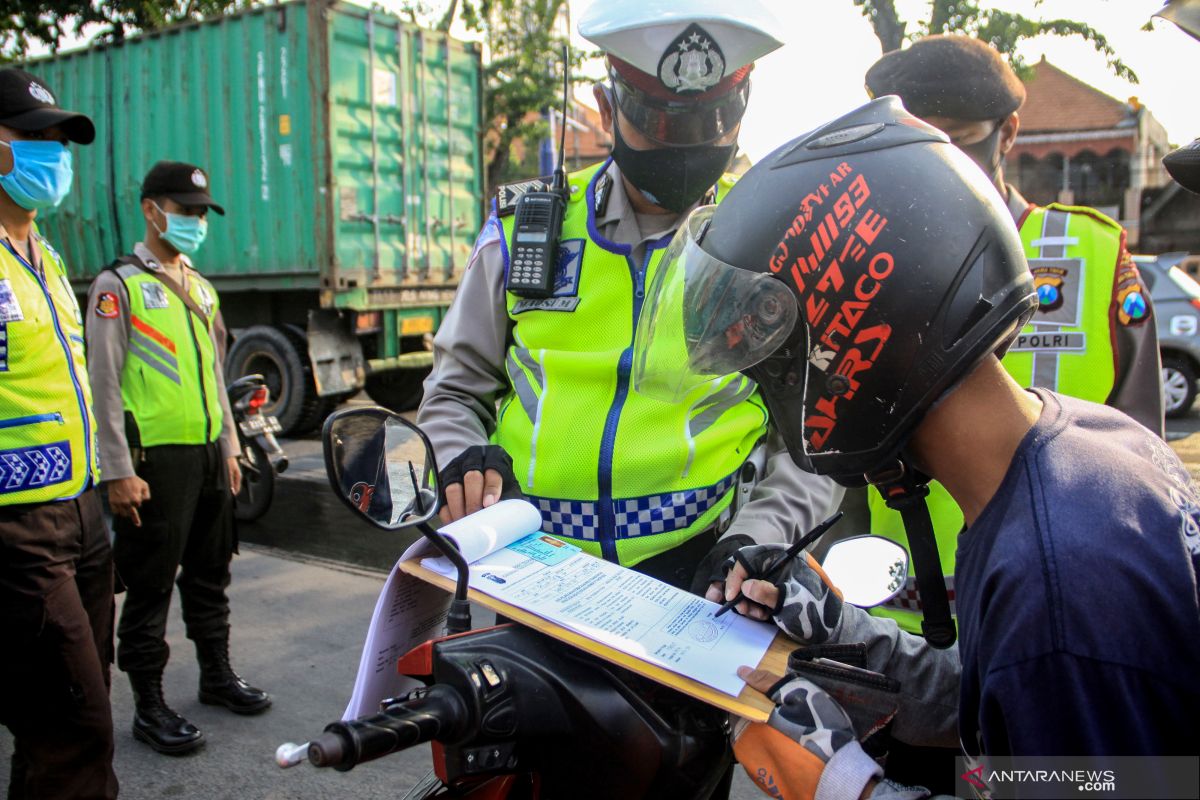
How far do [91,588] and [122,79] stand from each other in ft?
29.5

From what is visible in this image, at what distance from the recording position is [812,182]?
3.97 ft

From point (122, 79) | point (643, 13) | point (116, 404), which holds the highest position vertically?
point (122, 79)

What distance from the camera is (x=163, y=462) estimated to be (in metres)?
3.65

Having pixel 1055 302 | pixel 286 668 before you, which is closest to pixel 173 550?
pixel 286 668

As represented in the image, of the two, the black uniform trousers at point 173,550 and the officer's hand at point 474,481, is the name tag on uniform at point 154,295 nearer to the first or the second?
the black uniform trousers at point 173,550

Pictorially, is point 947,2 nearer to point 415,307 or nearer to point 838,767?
point 415,307

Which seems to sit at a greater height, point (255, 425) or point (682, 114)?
point (682, 114)

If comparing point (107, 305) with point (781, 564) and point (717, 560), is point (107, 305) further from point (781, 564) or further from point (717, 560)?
point (781, 564)

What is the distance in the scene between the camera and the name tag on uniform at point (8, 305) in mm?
2539

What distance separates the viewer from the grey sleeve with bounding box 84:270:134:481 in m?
3.42

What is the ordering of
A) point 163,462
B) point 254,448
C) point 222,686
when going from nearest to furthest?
point 163,462 → point 222,686 → point 254,448

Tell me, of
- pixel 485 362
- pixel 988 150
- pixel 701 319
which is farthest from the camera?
pixel 988 150

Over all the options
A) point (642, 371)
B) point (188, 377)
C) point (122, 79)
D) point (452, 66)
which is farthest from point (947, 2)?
point (122, 79)

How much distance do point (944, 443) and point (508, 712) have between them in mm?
621
